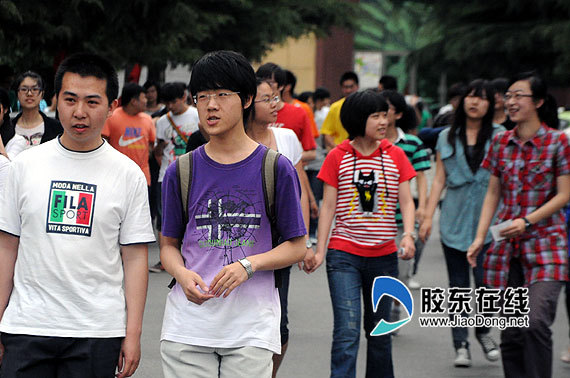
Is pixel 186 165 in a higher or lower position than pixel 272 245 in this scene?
higher

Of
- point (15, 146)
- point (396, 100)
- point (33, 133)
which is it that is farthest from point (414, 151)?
point (33, 133)

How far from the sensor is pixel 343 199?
5.89m

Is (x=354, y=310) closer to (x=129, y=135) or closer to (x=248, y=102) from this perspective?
(x=248, y=102)

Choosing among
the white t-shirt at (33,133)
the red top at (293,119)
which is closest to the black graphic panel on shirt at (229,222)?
the white t-shirt at (33,133)

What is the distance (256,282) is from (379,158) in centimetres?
234

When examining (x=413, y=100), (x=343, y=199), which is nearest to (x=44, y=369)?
(x=343, y=199)

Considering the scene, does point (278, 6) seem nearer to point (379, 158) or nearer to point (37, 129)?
point (37, 129)

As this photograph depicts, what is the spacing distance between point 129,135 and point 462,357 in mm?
4904

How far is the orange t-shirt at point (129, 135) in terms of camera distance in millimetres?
10352

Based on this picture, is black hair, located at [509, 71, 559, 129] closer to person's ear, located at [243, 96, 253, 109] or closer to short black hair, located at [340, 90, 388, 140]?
short black hair, located at [340, 90, 388, 140]

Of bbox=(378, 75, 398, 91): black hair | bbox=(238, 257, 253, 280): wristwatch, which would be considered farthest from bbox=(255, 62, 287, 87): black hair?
bbox=(378, 75, 398, 91): black hair

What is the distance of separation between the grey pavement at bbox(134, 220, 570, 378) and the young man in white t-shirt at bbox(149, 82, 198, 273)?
1503 mm

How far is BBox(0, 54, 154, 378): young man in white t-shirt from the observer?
140 inches

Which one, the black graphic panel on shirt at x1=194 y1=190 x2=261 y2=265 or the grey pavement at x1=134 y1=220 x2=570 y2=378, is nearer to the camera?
the black graphic panel on shirt at x1=194 y1=190 x2=261 y2=265
